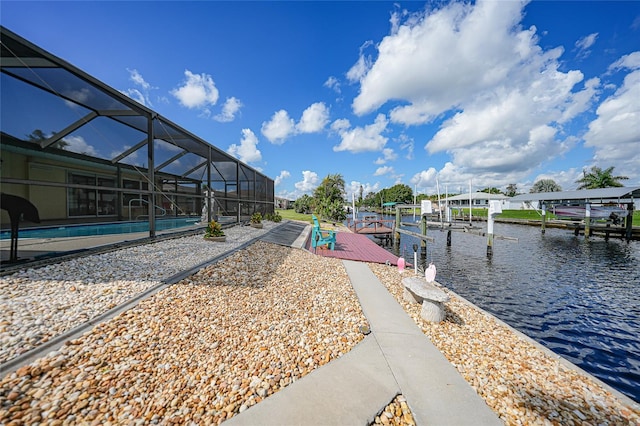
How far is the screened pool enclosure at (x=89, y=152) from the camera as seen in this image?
15.1ft

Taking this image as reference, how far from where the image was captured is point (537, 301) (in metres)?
6.88

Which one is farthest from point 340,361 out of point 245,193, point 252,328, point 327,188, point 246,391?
point 327,188

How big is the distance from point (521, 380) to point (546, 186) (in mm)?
99522

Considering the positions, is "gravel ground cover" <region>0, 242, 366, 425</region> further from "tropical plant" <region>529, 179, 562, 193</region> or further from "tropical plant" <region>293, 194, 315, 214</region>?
"tropical plant" <region>529, 179, 562, 193</region>

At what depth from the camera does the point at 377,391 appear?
7.26 feet

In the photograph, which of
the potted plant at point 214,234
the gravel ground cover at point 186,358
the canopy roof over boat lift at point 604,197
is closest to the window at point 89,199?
the potted plant at point 214,234

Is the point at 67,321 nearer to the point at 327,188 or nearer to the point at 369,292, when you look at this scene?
the point at 369,292

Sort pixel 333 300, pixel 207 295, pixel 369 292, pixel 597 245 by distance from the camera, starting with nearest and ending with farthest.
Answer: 1. pixel 207 295
2. pixel 333 300
3. pixel 369 292
4. pixel 597 245

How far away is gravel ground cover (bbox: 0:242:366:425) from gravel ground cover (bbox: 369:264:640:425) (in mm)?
1377

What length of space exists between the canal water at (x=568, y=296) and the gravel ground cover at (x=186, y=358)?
4500 mm

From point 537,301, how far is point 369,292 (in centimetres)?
585

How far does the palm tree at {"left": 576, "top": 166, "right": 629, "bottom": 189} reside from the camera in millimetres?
37594

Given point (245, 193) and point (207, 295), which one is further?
point (245, 193)

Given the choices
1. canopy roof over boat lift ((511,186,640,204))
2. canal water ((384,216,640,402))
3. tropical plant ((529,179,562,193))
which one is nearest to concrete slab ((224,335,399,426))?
canal water ((384,216,640,402))
